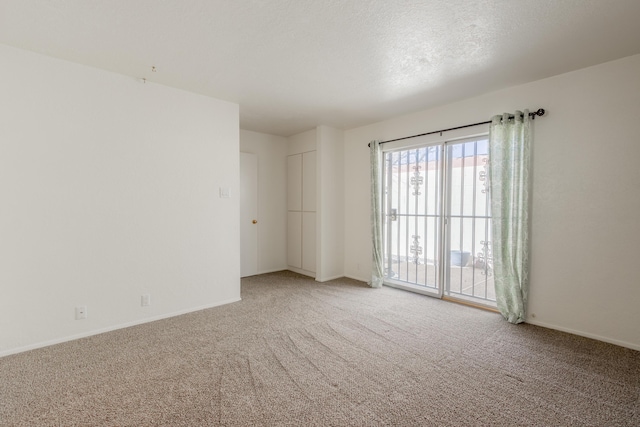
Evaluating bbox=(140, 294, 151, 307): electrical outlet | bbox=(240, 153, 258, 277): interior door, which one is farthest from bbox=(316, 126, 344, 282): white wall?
bbox=(140, 294, 151, 307): electrical outlet

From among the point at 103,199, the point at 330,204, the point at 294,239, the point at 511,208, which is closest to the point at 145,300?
the point at 103,199

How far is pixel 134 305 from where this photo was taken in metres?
3.13

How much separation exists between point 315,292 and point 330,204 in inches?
58.8

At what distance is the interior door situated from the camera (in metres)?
5.16

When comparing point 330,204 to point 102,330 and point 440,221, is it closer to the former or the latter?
point 440,221

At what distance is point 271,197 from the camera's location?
220 inches

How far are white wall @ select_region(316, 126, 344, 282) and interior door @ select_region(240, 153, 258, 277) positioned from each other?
3.94ft

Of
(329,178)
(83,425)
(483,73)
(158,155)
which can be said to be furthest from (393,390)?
(329,178)

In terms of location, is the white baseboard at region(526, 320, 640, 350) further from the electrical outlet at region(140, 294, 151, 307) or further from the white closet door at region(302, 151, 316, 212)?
the electrical outlet at region(140, 294, 151, 307)

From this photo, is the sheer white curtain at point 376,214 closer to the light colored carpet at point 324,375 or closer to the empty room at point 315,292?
the empty room at point 315,292

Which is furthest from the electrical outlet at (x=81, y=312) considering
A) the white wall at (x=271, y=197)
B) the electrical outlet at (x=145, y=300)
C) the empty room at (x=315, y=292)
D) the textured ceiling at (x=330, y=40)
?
the white wall at (x=271, y=197)

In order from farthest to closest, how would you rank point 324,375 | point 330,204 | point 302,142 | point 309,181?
point 302,142
point 309,181
point 330,204
point 324,375

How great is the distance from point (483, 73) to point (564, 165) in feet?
3.98

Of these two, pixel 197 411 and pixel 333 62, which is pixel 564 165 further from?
pixel 197 411
